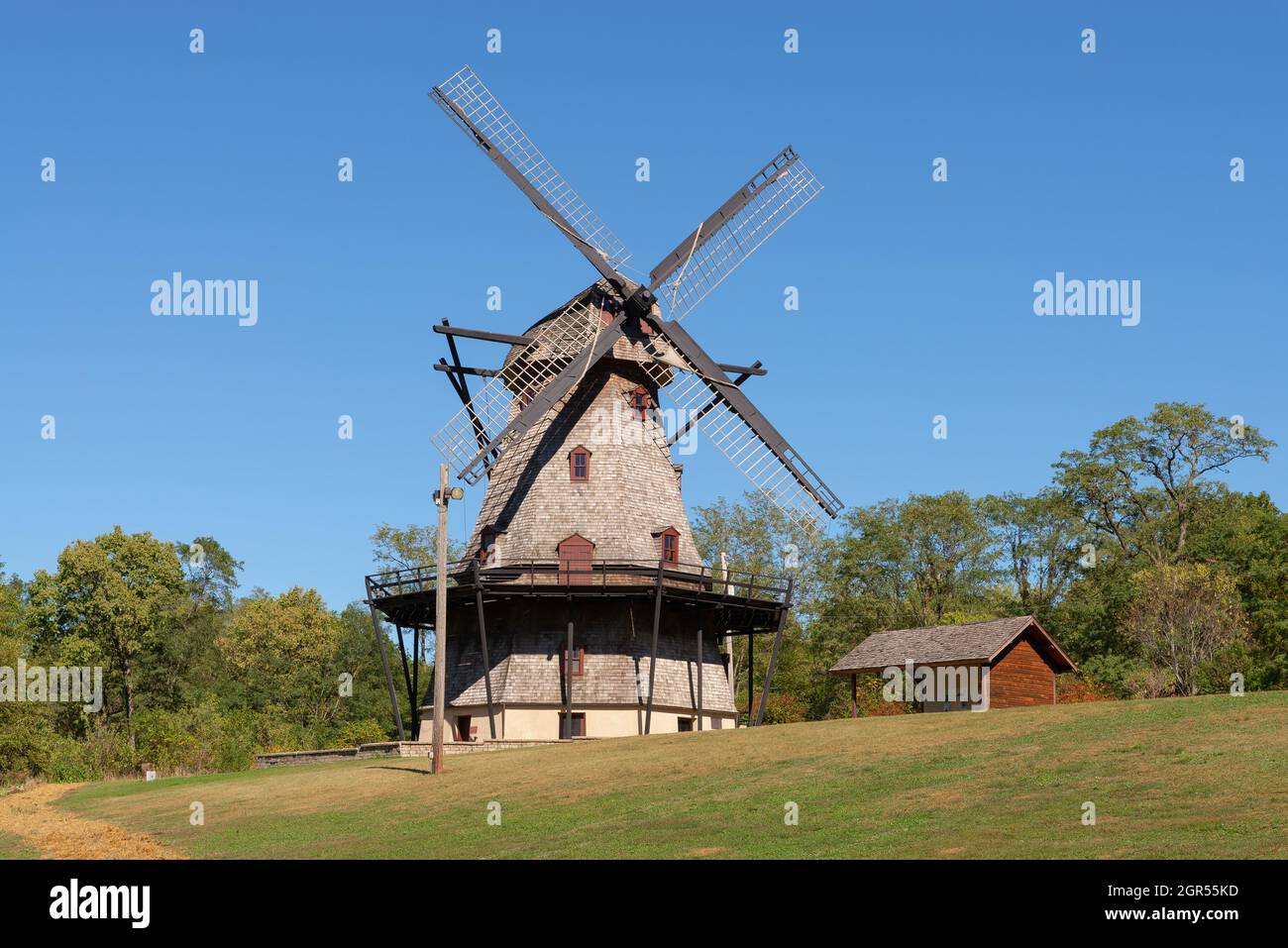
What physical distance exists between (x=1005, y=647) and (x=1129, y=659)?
23.6m

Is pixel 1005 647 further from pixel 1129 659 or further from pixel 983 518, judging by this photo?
pixel 983 518

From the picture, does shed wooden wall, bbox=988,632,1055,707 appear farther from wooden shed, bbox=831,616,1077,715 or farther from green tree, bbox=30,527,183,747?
green tree, bbox=30,527,183,747

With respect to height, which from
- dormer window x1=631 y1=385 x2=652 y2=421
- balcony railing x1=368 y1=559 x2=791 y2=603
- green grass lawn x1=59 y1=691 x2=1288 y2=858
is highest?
dormer window x1=631 y1=385 x2=652 y2=421

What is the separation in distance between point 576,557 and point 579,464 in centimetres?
337

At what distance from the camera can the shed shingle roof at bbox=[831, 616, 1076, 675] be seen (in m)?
44.9

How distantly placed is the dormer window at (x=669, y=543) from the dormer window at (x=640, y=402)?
14.0 feet

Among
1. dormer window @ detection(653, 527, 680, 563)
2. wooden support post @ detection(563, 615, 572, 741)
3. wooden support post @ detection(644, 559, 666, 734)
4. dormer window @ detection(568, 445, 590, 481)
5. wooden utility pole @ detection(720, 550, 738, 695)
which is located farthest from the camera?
dormer window @ detection(568, 445, 590, 481)

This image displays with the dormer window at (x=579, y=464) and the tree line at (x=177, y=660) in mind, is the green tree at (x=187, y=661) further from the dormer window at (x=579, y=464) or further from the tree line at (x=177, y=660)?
the dormer window at (x=579, y=464)

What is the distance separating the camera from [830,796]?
1024 inches

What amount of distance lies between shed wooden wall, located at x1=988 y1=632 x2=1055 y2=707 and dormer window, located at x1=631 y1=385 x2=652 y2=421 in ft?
47.3

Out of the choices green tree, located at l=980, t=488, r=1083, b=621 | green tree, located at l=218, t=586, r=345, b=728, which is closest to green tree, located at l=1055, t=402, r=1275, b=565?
green tree, located at l=980, t=488, r=1083, b=621

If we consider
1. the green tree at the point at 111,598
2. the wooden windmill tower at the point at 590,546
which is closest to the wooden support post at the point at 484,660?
the wooden windmill tower at the point at 590,546
